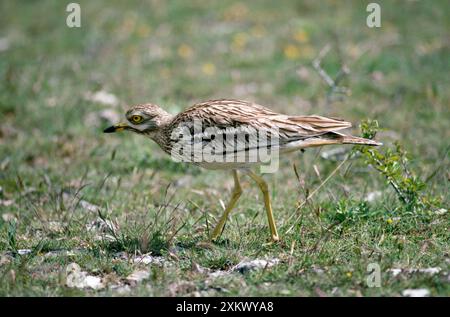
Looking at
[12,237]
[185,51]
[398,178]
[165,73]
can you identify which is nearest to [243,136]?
[398,178]

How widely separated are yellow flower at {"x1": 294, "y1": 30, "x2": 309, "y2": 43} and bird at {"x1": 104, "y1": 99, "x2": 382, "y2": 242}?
5.79 metres

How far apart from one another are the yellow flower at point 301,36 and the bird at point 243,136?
5789 mm

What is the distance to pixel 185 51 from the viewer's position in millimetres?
11266

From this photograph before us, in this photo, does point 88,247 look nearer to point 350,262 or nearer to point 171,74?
point 350,262

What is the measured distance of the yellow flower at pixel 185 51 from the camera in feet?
36.8

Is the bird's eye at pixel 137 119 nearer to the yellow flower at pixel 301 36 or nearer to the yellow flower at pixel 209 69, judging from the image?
the yellow flower at pixel 209 69

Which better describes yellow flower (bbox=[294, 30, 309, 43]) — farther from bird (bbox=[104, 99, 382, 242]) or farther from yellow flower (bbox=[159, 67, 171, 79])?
bird (bbox=[104, 99, 382, 242])

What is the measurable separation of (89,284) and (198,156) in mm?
1388

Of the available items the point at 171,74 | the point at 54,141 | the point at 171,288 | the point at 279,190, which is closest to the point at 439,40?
the point at 171,74

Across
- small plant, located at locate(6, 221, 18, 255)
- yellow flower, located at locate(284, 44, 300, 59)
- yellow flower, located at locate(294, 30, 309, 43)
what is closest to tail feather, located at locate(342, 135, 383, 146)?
small plant, located at locate(6, 221, 18, 255)

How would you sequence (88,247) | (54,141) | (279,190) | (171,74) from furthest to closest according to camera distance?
(171,74) < (54,141) < (279,190) < (88,247)

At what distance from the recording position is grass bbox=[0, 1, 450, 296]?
485 centimetres

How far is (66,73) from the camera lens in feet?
35.1

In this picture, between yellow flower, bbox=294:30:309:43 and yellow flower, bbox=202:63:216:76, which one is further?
yellow flower, bbox=294:30:309:43
